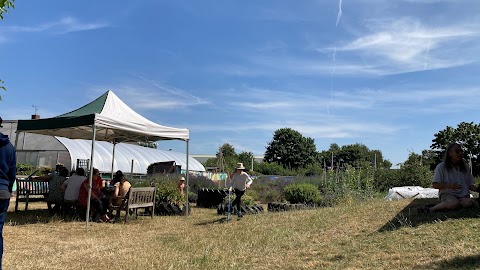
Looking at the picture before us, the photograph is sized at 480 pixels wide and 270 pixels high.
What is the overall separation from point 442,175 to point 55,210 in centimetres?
896

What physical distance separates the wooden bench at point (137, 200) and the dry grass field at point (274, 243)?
2.92 feet

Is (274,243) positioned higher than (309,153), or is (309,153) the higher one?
(309,153)

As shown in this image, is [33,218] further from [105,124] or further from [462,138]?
[462,138]

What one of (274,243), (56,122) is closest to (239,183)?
(274,243)

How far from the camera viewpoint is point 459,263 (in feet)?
14.9

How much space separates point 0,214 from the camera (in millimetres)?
4344

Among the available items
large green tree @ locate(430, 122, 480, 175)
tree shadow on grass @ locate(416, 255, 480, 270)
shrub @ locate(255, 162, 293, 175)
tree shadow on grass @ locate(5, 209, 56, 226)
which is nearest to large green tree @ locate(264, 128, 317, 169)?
shrub @ locate(255, 162, 293, 175)

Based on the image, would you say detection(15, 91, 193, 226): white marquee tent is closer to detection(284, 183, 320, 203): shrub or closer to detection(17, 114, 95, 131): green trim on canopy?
detection(17, 114, 95, 131): green trim on canopy

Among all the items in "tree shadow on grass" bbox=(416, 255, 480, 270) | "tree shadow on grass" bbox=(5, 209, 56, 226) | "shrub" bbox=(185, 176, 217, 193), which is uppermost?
"shrub" bbox=(185, 176, 217, 193)

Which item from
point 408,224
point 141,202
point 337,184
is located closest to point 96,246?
point 141,202

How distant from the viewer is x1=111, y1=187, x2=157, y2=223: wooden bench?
1009 cm

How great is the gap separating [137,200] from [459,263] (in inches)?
300

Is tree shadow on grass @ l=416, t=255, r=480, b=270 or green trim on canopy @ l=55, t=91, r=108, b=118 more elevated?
green trim on canopy @ l=55, t=91, r=108, b=118

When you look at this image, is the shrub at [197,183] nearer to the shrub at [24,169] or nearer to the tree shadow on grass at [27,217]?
the tree shadow on grass at [27,217]
